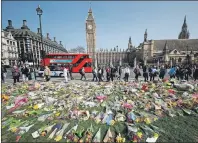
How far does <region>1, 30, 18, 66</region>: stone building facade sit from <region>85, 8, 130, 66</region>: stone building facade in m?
40.4

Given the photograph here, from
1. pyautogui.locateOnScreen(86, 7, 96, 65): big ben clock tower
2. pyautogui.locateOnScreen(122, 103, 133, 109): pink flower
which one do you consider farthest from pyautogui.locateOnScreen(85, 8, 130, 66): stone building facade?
pyautogui.locateOnScreen(122, 103, 133, 109): pink flower

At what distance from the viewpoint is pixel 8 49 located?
51.9 metres

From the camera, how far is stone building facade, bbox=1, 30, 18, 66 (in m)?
48.2

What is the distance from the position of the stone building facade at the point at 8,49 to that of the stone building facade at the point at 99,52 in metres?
40.4

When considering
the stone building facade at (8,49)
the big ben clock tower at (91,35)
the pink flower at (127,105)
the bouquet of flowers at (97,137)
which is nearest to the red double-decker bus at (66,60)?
the pink flower at (127,105)

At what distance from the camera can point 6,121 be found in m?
5.13

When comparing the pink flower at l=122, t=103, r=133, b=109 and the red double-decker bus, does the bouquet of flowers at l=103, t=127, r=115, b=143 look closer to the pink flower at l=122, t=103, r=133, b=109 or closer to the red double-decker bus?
the pink flower at l=122, t=103, r=133, b=109

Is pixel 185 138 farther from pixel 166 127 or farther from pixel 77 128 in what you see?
pixel 77 128

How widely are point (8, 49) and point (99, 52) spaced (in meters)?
81.9

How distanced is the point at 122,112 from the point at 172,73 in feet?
33.6

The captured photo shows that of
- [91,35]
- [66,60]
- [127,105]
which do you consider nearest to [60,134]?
[127,105]

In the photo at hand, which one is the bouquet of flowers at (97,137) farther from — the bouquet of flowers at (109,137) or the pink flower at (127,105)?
the pink flower at (127,105)

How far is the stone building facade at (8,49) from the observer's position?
48.2 metres

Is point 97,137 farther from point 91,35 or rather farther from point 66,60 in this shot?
point 91,35
